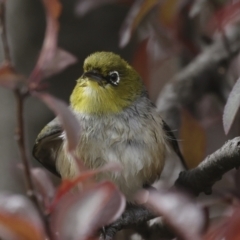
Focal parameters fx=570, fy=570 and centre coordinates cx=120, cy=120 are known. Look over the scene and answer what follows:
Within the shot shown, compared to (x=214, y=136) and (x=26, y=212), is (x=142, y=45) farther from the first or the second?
(x=26, y=212)

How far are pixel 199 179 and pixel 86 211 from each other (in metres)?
0.60

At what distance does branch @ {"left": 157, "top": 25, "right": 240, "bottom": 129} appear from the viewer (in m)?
1.92

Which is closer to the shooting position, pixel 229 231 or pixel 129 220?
pixel 229 231

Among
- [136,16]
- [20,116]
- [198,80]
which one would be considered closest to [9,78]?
[20,116]

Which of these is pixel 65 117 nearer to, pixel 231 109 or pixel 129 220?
pixel 231 109

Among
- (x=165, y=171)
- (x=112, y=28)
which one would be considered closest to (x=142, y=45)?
(x=165, y=171)

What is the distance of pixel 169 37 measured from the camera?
1.72 m

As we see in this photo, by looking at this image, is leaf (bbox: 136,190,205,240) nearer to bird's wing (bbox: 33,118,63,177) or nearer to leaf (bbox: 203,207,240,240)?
leaf (bbox: 203,207,240,240)

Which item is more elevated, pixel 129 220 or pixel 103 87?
pixel 103 87

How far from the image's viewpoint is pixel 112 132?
1.55m

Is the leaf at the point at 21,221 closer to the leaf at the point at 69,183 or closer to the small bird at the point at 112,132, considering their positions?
the leaf at the point at 69,183

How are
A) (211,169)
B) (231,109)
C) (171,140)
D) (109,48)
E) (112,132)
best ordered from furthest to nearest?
1. (109,48)
2. (171,140)
3. (112,132)
4. (211,169)
5. (231,109)

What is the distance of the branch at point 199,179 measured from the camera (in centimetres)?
117

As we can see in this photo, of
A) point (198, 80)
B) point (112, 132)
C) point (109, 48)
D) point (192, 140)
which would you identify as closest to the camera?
point (192, 140)
